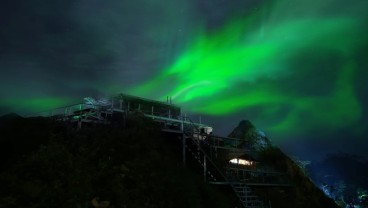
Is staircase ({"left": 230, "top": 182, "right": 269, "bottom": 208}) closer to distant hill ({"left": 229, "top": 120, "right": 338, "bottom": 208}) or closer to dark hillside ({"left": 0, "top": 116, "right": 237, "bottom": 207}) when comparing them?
dark hillside ({"left": 0, "top": 116, "right": 237, "bottom": 207})

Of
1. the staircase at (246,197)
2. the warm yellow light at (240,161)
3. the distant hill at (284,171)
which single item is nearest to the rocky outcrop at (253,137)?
the distant hill at (284,171)

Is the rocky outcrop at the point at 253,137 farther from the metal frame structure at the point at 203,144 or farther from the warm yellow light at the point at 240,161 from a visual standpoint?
the warm yellow light at the point at 240,161

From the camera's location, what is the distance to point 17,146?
62.2ft

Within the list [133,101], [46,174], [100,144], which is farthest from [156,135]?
[133,101]

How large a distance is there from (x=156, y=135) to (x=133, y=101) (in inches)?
512

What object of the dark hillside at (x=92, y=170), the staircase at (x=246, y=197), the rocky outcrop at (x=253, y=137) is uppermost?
the rocky outcrop at (x=253, y=137)

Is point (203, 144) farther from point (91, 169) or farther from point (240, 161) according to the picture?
point (91, 169)

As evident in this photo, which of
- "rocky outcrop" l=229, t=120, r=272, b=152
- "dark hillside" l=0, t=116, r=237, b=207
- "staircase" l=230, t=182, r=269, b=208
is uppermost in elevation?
"rocky outcrop" l=229, t=120, r=272, b=152

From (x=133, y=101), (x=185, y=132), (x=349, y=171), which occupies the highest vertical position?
(x=133, y=101)

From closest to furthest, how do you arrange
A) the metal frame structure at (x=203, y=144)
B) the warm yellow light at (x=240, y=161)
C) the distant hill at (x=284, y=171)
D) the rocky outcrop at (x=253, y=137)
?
1. the metal frame structure at (x=203, y=144)
2. the distant hill at (x=284, y=171)
3. the rocky outcrop at (x=253, y=137)
4. the warm yellow light at (x=240, y=161)

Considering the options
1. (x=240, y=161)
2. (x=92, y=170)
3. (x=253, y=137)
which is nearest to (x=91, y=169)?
(x=92, y=170)

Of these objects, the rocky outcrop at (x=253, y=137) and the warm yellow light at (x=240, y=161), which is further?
the warm yellow light at (x=240, y=161)

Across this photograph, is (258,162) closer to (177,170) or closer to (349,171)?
(177,170)

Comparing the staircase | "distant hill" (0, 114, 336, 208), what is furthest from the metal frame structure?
"distant hill" (0, 114, 336, 208)
